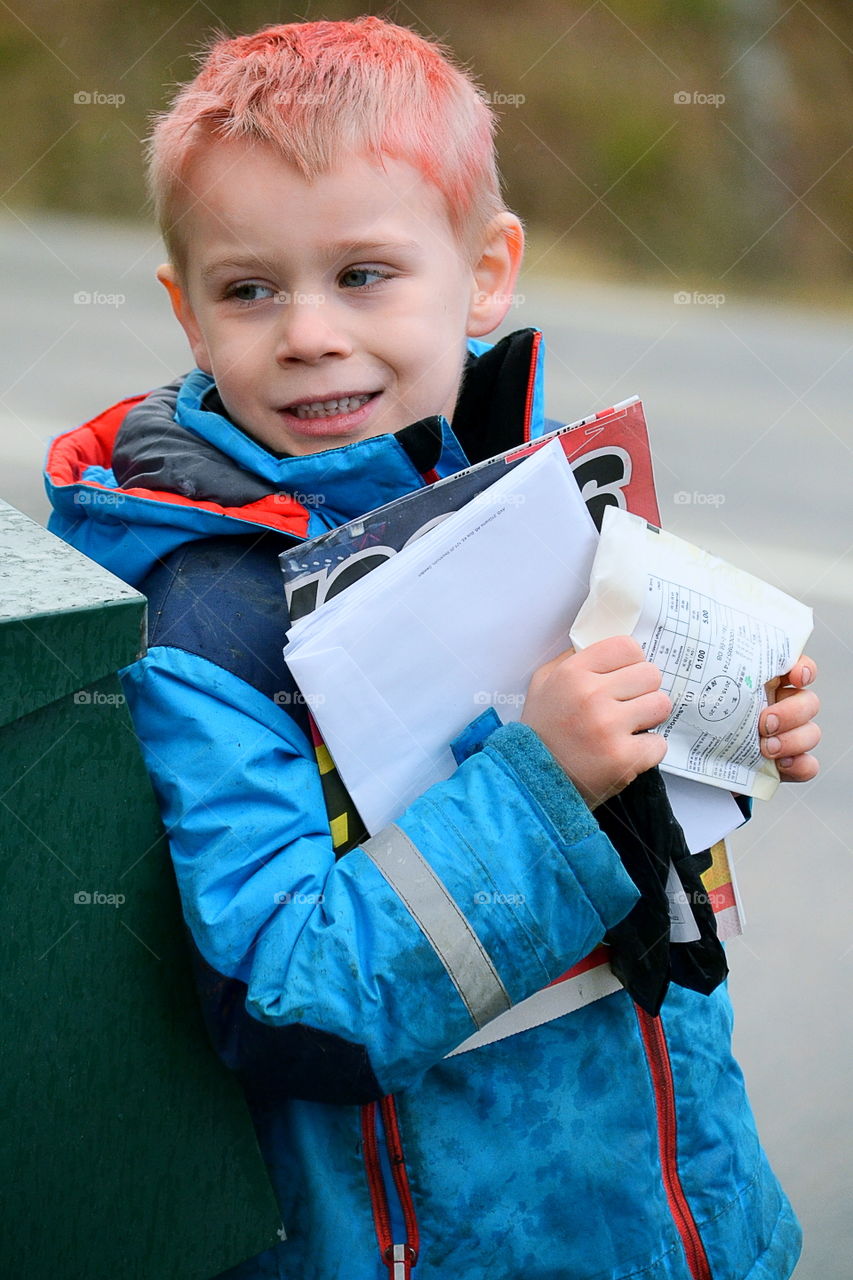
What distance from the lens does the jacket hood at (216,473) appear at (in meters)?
1.29

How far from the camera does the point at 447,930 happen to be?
3.76 ft

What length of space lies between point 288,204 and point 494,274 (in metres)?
0.34

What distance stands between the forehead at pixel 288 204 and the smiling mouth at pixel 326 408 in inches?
5.8

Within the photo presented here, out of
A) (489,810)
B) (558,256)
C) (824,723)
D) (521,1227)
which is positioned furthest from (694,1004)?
(558,256)

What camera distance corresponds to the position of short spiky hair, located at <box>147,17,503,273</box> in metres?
1.33

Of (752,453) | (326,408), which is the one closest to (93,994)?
(326,408)

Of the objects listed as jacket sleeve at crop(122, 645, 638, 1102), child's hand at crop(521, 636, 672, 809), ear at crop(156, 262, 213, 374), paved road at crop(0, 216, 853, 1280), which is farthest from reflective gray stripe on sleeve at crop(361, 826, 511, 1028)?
A: paved road at crop(0, 216, 853, 1280)

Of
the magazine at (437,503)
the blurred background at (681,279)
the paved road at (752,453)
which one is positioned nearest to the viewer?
the magazine at (437,503)

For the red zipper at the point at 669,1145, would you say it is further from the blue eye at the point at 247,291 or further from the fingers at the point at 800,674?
the blue eye at the point at 247,291

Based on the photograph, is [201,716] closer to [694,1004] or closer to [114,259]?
[694,1004]

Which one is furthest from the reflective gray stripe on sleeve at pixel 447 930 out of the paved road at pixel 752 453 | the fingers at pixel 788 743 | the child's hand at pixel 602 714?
the paved road at pixel 752 453

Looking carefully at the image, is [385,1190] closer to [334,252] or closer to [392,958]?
[392,958]

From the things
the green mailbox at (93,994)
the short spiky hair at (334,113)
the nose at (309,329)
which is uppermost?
the short spiky hair at (334,113)

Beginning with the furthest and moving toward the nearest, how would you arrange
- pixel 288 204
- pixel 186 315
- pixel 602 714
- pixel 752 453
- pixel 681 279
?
pixel 681 279, pixel 752 453, pixel 186 315, pixel 288 204, pixel 602 714
